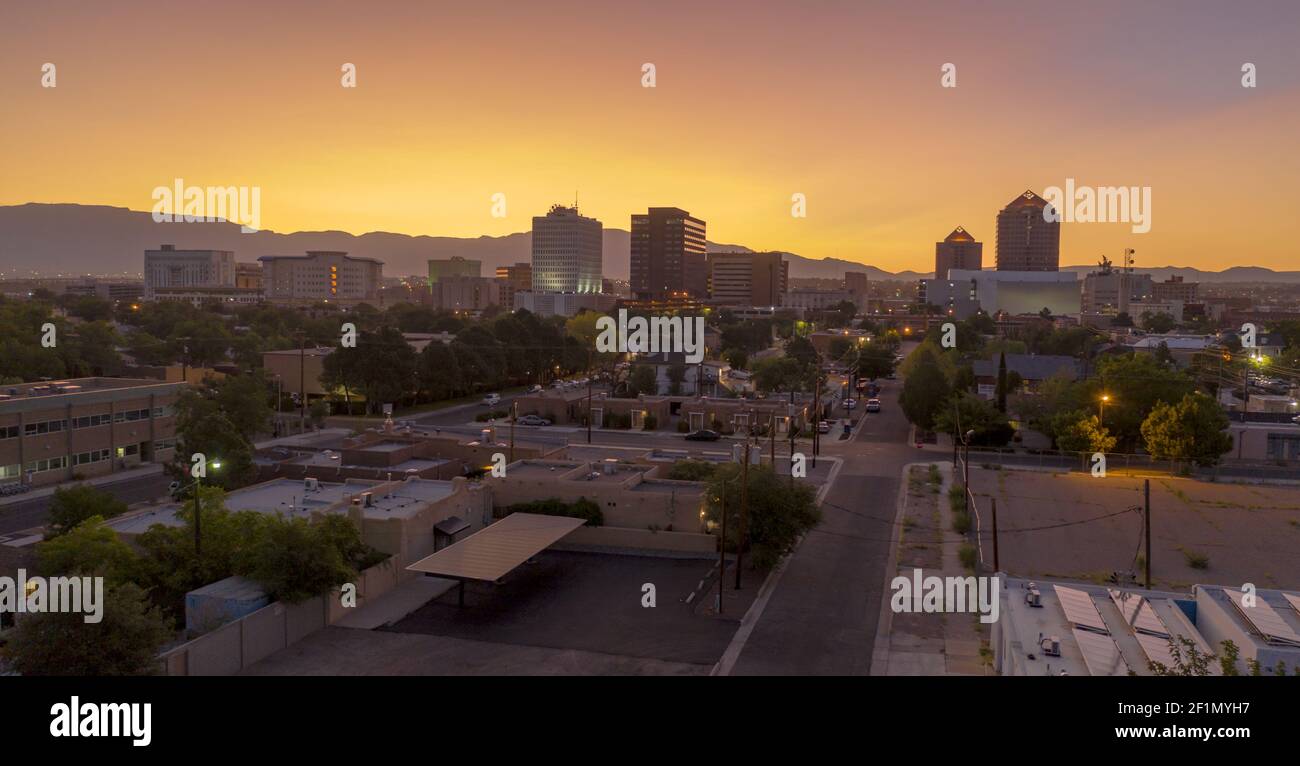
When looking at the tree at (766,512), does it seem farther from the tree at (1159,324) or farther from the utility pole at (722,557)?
the tree at (1159,324)

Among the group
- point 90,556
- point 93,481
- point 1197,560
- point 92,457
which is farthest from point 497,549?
point 92,457

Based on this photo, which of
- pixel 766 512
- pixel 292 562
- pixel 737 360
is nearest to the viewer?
pixel 292 562

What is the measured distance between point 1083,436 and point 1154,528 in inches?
470

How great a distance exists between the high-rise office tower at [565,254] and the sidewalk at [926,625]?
16633 centimetres

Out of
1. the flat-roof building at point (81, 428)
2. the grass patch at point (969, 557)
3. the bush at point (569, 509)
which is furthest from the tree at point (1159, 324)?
the flat-roof building at point (81, 428)

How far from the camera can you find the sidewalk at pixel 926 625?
1673 centimetres

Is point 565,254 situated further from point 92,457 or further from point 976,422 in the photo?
point 92,457

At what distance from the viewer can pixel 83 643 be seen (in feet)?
Result: 41.1

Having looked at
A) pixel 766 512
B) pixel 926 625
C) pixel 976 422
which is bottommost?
pixel 926 625

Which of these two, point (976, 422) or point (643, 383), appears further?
point (643, 383)

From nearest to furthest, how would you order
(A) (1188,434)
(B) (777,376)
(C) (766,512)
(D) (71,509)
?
(D) (71,509), (C) (766,512), (A) (1188,434), (B) (777,376)
